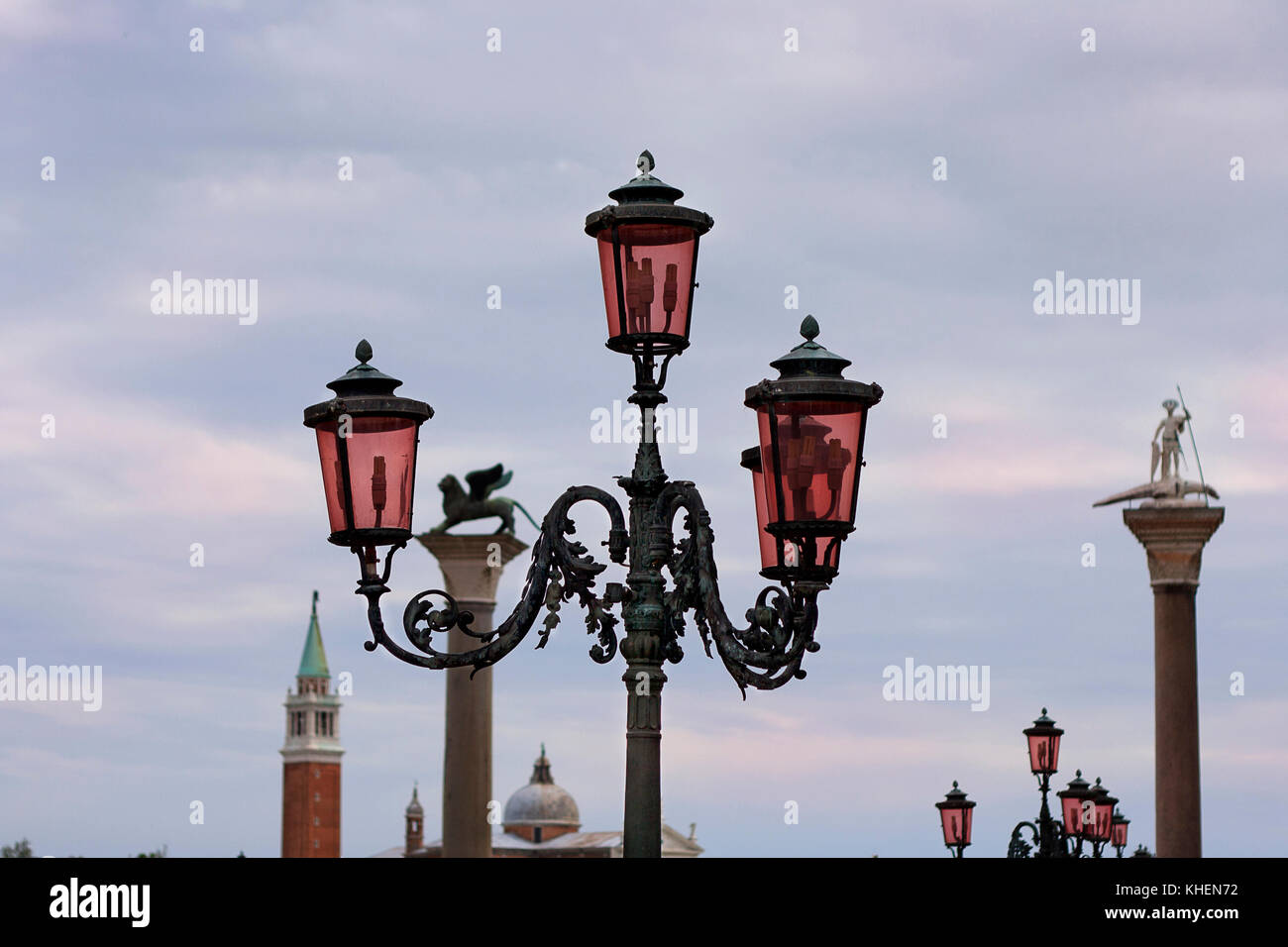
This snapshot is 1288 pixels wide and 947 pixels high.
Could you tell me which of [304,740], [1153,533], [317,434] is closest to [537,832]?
[304,740]

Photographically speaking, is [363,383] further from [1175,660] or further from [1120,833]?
[1175,660]

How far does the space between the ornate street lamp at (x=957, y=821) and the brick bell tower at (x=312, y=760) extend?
143 m

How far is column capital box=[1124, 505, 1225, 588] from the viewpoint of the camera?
1626 inches

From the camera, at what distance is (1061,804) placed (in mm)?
25125

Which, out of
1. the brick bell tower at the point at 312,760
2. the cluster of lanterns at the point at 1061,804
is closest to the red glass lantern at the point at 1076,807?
the cluster of lanterns at the point at 1061,804

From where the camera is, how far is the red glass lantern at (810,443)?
9078 millimetres

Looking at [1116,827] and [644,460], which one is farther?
[1116,827]

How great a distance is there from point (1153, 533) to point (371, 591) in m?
33.9

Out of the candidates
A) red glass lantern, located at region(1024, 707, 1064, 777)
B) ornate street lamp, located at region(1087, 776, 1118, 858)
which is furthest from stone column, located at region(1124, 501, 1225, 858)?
red glass lantern, located at region(1024, 707, 1064, 777)

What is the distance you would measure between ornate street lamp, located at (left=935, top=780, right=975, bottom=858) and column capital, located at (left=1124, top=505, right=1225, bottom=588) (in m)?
18.1

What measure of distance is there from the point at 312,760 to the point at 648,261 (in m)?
175

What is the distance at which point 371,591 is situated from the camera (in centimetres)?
945

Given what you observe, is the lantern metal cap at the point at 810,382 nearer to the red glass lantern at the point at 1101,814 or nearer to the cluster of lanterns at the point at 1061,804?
the cluster of lanterns at the point at 1061,804
